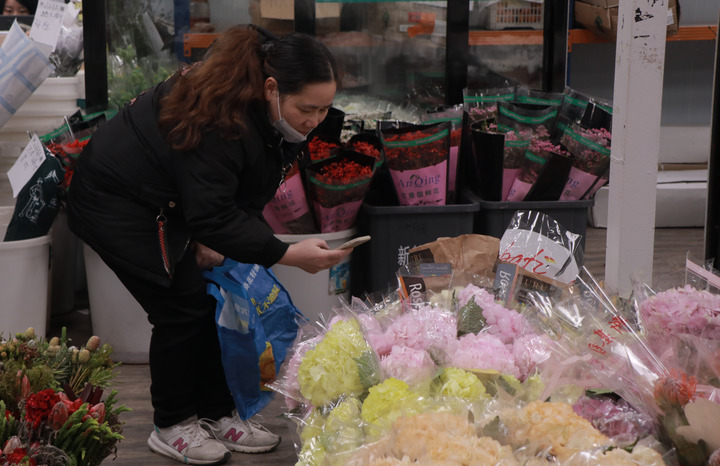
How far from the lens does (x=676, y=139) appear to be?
5.66m

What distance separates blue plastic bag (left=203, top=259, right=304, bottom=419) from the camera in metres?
2.32

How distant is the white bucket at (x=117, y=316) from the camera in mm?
3133

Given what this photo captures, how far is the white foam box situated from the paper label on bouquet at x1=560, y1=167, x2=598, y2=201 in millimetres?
2209

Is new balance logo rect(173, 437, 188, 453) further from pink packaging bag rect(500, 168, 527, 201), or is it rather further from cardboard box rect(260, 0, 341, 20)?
cardboard box rect(260, 0, 341, 20)

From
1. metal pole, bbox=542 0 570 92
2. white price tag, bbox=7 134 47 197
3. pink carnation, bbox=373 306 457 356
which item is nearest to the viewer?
pink carnation, bbox=373 306 457 356

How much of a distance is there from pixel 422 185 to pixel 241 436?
3.83 ft

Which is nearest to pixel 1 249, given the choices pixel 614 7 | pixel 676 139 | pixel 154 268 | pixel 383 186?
pixel 154 268

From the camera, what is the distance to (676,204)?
5.28m

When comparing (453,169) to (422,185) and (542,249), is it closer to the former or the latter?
(422,185)

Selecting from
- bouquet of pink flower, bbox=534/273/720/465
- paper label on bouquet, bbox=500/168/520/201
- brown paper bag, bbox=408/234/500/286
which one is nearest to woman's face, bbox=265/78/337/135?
brown paper bag, bbox=408/234/500/286

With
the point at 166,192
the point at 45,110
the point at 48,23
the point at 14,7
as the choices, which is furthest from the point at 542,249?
the point at 14,7

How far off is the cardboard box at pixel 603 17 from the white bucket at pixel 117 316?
3237mm

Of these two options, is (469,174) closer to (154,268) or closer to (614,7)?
(154,268)

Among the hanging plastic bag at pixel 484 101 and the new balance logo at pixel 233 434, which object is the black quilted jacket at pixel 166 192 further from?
the hanging plastic bag at pixel 484 101
